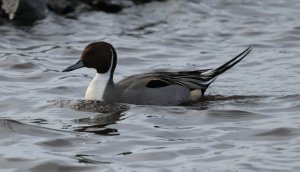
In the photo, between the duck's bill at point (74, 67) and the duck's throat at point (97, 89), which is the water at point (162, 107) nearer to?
the duck's throat at point (97, 89)

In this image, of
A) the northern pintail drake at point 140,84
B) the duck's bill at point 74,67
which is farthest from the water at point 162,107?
the duck's bill at point 74,67

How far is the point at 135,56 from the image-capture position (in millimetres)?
13031

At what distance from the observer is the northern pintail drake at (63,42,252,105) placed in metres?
10.1

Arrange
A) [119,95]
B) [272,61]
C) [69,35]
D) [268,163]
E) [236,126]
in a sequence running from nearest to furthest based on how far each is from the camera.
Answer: [268,163], [236,126], [119,95], [272,61], [69,35]

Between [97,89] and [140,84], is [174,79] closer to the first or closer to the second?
[140,84]

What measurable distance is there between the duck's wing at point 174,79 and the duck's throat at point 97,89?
180 mm

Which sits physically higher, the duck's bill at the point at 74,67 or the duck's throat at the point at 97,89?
the duck's bill at the point at 74,67

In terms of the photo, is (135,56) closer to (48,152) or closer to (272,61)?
(272,61)

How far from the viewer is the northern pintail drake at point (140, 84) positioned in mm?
10070

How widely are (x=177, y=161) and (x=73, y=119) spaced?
77.0 inches

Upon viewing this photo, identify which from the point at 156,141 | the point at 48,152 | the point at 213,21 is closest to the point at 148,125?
the point at 156,141

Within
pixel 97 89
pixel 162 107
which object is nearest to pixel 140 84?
pixel 162 107

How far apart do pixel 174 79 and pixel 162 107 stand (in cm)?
51

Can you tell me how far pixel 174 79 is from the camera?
408 inches
